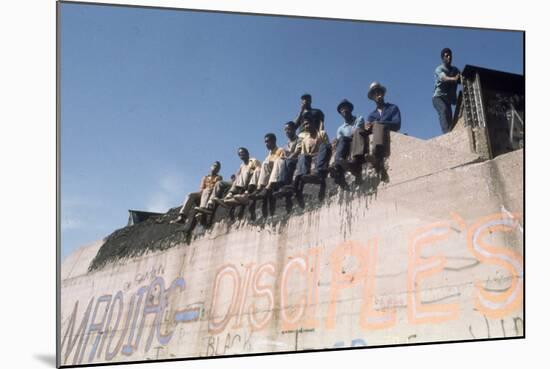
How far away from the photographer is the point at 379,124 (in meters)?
8.79

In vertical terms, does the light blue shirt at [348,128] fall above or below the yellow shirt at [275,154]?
above

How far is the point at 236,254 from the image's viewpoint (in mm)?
9000

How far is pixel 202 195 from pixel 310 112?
5.37ft

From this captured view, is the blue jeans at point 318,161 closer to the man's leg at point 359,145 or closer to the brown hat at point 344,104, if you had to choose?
the man's leg at point 359,145

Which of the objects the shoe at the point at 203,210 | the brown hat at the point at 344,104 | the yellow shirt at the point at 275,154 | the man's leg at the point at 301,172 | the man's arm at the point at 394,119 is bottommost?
the shoe at the point at 203,210

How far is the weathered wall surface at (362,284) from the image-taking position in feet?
27.3

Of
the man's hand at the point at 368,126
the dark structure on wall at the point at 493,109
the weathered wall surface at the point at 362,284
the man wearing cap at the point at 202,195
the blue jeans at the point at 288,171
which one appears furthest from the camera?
the blue jeans at the point at 288,171

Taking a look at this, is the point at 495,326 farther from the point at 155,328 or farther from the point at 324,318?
the point at 155,328

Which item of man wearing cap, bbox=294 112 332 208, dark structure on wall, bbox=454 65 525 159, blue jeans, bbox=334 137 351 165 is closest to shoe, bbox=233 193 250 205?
man wearing cap, bbox=294 112 332 208

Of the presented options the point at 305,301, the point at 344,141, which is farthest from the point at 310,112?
the point at 305,301

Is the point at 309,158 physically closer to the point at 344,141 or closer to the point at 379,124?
the point at 344,141

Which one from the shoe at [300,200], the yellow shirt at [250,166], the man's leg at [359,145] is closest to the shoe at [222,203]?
the yellow shirt at [250,166]

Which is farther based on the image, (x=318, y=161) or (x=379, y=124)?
(x=318, y=161)

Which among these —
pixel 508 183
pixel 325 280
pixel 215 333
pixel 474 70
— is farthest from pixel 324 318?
pixel 474 70
